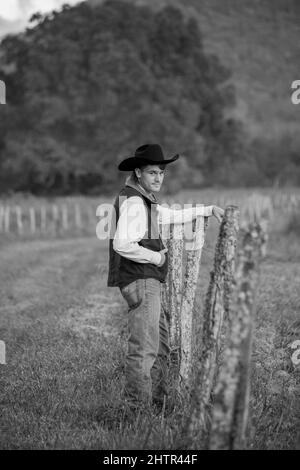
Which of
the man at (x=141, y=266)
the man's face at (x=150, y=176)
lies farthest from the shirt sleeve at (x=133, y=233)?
the man's face at (x=150, y=176)

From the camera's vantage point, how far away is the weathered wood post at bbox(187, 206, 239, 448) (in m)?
3.29

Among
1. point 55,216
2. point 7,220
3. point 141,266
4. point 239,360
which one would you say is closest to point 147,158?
point 141,266

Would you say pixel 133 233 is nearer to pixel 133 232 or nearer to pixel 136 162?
pixel 133 232

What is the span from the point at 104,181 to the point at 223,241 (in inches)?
1158

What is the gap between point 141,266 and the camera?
3984mm

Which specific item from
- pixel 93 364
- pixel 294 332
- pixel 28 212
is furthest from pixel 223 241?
pixel 28 212

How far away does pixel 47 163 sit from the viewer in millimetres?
30031

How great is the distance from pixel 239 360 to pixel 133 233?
1.32 metres

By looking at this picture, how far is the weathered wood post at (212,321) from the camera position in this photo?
329 cm

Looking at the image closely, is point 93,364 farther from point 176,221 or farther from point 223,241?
point 223,241

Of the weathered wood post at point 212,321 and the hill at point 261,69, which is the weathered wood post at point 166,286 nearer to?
the weathered wood post at point 212,321

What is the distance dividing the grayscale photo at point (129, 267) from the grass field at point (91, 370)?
0.9 inches
